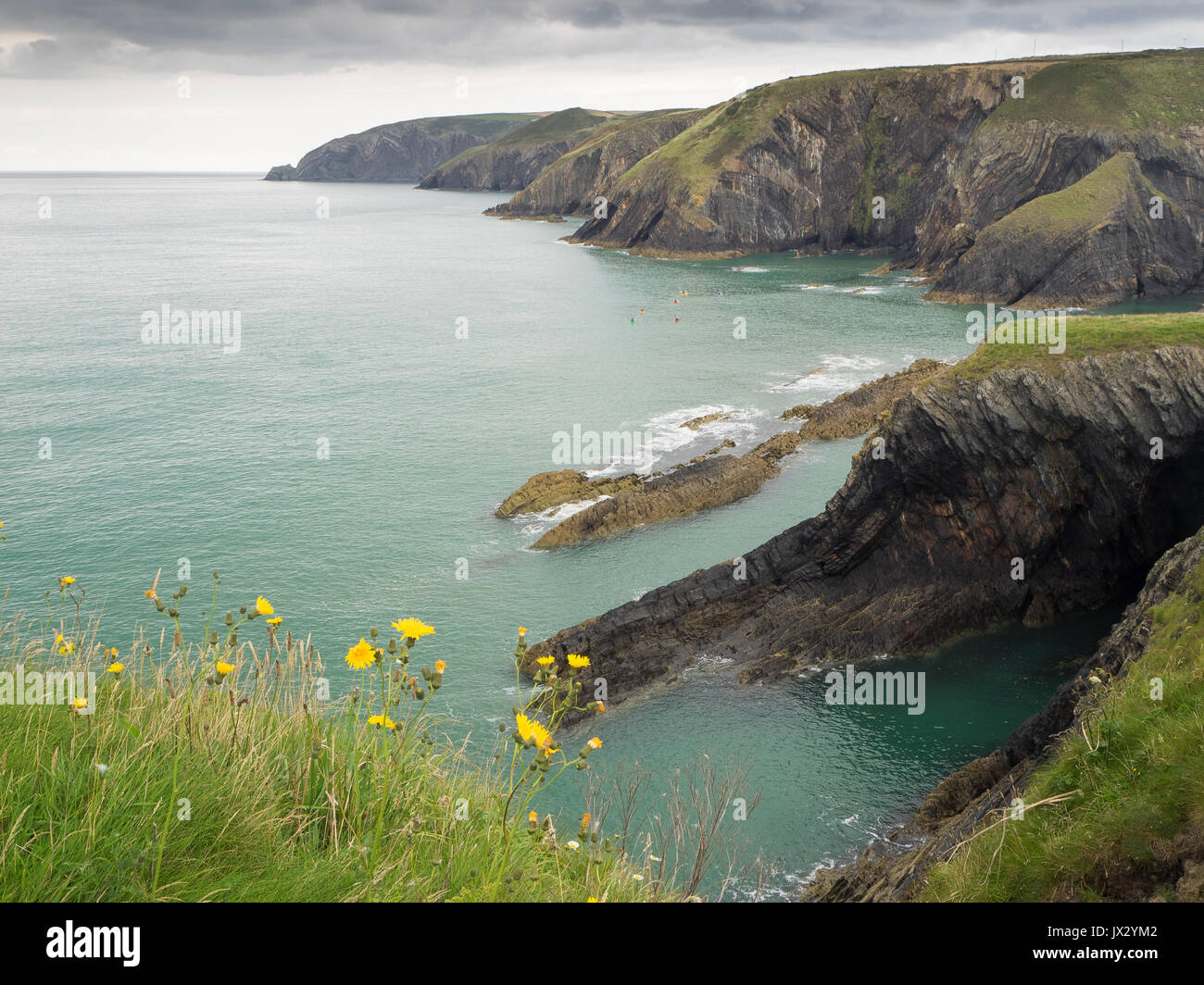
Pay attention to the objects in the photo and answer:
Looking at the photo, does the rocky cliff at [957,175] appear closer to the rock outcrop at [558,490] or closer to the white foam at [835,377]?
the white foam at [835,377]

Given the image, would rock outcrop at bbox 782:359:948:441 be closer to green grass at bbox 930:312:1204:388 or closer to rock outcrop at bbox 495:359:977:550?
rock outcrop at bbox 495:359:977:550

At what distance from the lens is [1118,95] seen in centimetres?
11294

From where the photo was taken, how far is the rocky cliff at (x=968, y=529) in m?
29.0

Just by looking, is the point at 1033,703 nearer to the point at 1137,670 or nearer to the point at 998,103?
the point at 1137,670

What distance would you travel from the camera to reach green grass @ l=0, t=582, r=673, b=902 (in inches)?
185

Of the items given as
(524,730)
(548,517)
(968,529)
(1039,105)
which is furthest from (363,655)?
(1039,105)

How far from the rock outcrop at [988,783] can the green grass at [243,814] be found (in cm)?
1024

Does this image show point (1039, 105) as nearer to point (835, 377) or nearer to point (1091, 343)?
point (835, 377)

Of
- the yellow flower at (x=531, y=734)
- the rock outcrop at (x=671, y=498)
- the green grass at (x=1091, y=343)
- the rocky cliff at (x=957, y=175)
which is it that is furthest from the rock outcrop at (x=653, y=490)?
the rocky cliff at (x=957, y=175)

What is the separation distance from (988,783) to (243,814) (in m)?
20.3

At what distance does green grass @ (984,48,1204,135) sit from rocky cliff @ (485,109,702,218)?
80.5 m

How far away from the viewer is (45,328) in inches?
3206

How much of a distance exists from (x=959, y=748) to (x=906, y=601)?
6.91 meters

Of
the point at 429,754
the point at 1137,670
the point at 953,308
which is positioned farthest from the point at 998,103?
the point at 429,754
